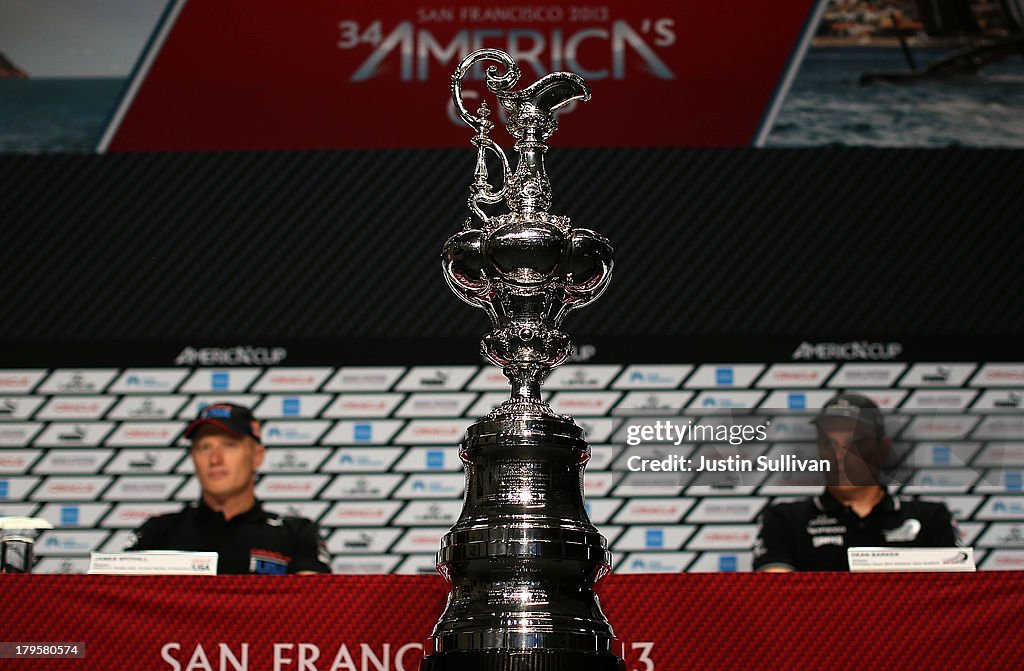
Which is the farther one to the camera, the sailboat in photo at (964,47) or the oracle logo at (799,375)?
the sailboat in photo at (964,47)

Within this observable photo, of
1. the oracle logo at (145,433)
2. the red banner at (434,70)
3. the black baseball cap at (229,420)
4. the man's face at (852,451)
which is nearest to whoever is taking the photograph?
the man's face at (852,451)

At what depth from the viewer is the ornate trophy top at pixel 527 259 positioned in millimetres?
1388

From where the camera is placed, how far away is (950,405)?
4262 mm

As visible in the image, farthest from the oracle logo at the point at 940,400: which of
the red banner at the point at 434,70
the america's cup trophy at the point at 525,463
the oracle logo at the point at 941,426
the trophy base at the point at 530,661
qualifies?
the trophy base at the point at 530,661

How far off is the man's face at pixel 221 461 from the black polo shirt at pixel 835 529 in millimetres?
1537

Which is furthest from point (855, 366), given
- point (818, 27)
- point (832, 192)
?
point (818, 27)

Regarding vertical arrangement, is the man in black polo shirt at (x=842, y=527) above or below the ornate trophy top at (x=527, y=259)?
above

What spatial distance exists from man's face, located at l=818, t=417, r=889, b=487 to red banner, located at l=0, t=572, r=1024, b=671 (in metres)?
0.14

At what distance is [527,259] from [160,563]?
890 millimetres

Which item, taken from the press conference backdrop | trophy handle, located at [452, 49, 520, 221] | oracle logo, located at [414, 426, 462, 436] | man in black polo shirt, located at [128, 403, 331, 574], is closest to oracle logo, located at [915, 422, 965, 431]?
trophy handle, located at [452, 49, 520, 221]

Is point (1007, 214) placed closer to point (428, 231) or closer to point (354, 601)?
point (428, 231)

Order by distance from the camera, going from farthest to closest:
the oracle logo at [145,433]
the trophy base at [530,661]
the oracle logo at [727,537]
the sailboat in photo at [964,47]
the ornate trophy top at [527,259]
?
the sailboat in photo at [964,47] < the oracle logo at [145,433] < the oracle logo at [727,537] < the ornate trophy top at [527,259] < the trophy base at [530,661]

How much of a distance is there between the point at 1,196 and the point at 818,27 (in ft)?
10.1

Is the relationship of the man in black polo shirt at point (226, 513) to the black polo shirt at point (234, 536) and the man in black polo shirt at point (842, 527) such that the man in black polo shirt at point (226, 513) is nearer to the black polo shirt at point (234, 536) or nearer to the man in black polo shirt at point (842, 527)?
the black polo shirt at point (234, 536)
